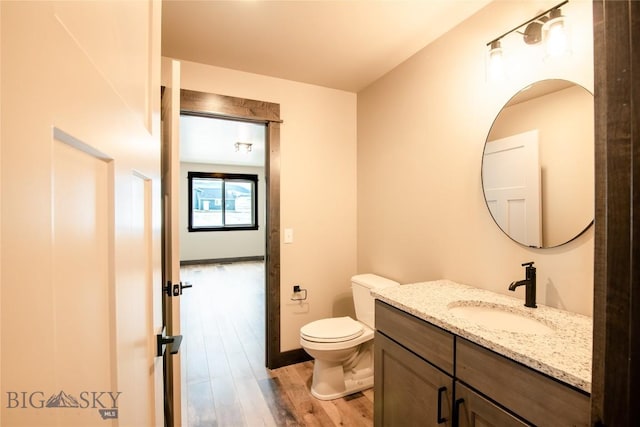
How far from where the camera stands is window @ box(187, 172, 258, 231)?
22.4 ft

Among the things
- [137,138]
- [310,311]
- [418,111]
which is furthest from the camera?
[310,311]

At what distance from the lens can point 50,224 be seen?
320 millimetres

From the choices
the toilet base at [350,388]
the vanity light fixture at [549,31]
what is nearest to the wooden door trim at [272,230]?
the toilet base at [350,388]

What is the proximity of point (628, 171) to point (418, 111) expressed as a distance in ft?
5.89

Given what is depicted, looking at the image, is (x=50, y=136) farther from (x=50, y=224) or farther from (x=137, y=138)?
(x=137, y=138)

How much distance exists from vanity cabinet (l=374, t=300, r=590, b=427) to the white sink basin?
0.19 m

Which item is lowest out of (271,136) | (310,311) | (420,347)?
(310,311)

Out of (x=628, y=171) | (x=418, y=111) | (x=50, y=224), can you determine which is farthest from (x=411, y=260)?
(x=50, y=224)

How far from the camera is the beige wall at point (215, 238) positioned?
6.65 m

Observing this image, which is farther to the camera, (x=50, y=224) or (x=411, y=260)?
(x=411, y=260)

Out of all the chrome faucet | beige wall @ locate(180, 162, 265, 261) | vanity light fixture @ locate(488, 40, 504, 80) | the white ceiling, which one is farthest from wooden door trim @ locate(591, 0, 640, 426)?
beige wall @ locate(180, 162, 265, 261)

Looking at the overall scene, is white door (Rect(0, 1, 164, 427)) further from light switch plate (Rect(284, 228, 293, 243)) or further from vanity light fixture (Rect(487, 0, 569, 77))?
light switch plate (Rect(284, 228, 293, 243))

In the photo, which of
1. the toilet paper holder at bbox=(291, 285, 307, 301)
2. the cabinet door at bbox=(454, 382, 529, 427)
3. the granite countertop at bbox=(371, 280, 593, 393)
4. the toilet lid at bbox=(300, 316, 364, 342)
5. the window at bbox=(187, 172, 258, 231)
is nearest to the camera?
the granite countertop at bbox=(371, 280, 593, 393)

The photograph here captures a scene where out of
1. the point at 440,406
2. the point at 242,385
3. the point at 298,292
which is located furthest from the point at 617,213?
the point at 242,385
